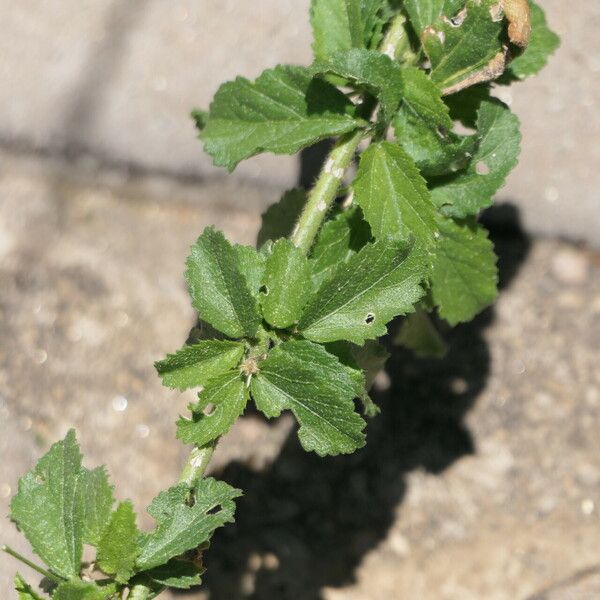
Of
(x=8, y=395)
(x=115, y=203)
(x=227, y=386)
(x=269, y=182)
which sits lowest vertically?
(x=8, y=395)

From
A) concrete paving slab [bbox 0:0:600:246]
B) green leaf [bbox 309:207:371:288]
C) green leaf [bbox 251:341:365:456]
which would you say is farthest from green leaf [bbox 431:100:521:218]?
concrete paving slab [bbox 0:0:600:246]

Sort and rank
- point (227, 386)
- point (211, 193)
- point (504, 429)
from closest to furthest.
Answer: point (227, 386) < point (504, 429) < point (211, 193)

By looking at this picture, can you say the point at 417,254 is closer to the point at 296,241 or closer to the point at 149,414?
the point at 296,241

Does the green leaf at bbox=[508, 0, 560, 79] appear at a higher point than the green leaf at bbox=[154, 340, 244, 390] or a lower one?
higher

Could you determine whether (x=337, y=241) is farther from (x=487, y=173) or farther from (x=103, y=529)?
(x=103, y=529)

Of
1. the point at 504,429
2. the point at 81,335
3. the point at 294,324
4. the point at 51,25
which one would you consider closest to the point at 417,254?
the point at 294,324

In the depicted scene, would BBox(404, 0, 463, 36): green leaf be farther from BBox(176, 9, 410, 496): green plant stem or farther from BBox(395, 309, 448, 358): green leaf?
BBox(395, 309, 448, 358): green leaf
